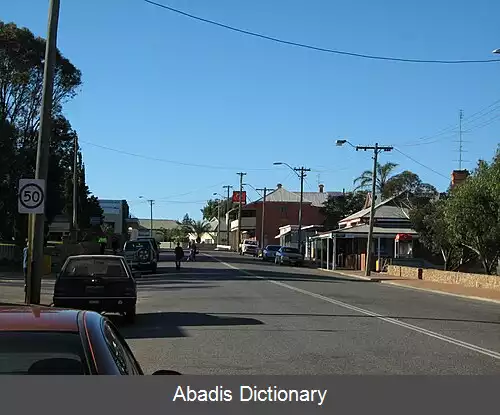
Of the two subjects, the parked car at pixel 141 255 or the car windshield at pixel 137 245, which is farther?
the car windshield at pixel 137 245

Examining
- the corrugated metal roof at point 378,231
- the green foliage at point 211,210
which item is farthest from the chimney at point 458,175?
the green foliage at point 211,210

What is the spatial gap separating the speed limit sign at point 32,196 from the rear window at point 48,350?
1063 centimetres

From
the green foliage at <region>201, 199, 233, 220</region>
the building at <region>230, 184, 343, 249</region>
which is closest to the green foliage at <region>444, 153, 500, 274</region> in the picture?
the building at <region>230, 184, 343, 249</region>

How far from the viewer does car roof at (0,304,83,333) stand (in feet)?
12.9

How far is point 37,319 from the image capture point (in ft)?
13.4

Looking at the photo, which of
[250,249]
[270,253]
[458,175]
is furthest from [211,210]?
[458,175]

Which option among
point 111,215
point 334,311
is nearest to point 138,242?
point 334,311

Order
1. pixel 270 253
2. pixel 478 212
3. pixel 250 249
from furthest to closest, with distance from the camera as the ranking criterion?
pixel 250 249, pixel 270 253, pixel 478 212

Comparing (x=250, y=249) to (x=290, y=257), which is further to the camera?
(x=250, y=249)

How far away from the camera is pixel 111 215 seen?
106 meters

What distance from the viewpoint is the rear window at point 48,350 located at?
384 cm

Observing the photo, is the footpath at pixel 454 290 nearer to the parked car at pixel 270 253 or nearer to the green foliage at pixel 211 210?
the parked car at pixel 270 253

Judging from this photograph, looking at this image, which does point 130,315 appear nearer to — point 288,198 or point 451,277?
point 451,277

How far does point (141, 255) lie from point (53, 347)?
116 ft
